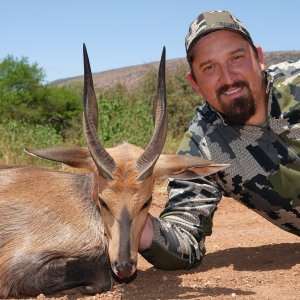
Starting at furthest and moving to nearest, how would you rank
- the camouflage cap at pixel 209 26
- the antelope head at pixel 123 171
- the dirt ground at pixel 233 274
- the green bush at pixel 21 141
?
the green bush at pixel 21 141 < the camouflage cap at pixel 209 26 < the dirt ground at pixel 233 274 < the antelope head at pixel 123 171

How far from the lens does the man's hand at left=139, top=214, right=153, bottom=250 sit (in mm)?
5439

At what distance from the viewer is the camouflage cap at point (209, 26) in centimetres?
578

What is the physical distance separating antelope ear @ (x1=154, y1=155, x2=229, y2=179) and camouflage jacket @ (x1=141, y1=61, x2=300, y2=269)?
44 centimetres

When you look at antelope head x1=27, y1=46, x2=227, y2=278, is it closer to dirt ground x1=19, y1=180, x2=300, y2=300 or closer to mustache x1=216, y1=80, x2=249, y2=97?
dirt ground x1=19, y1=180, x2=300, y2=300

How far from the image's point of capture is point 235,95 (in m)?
5.80

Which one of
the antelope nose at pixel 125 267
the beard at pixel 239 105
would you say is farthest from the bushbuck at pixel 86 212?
the beard at pixel 239 105

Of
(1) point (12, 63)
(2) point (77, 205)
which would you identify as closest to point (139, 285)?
(2) point (77, 205)

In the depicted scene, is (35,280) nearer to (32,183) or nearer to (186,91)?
(32,183)

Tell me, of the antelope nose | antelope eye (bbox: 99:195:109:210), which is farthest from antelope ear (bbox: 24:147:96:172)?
the antelope nose

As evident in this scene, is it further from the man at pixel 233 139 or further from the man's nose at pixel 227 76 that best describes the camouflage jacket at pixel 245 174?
the man's nose at pixel 227 76

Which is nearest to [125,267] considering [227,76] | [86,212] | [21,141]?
[86,212]

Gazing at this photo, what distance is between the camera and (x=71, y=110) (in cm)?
5288

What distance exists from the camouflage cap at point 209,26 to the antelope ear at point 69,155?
1.52 metres

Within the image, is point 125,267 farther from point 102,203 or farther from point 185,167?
point 185,167
